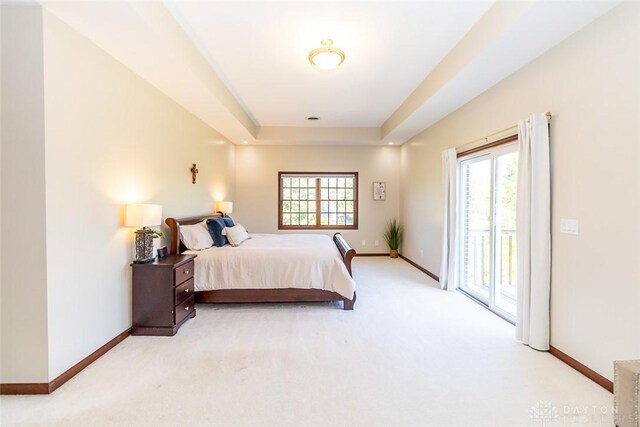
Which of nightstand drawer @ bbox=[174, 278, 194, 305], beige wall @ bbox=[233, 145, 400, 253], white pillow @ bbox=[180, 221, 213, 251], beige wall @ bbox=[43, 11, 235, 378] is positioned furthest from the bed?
beige wall @ bbox=[233, 145, 400, 253]

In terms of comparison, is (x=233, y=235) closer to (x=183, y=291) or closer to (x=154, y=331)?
(x=183, y=291)

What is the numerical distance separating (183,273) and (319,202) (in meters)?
4.35

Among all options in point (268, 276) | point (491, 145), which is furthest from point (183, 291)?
point (491, 145)

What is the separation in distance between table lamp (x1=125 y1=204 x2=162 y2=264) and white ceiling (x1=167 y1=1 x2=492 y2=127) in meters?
1.72

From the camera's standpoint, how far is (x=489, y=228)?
3.64 metres

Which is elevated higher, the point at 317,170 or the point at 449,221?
the point at 317,170

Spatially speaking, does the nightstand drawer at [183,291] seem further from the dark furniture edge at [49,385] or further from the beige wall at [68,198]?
the dark furniture edge at [49,385]

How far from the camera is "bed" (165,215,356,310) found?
362 cm

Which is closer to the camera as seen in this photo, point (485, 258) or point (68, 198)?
point (68, 198)

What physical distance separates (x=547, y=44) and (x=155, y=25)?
10.5 feet

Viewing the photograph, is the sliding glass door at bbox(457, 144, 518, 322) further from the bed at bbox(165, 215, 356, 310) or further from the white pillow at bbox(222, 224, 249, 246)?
the white pillow at bbox(222, 224, 249, 246)

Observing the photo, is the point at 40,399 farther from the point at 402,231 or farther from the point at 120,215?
the point at 402,231

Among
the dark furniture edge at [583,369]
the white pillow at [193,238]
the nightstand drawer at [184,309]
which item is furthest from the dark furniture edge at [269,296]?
the dark furniture edge at [583,369]

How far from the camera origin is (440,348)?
8.76ft
